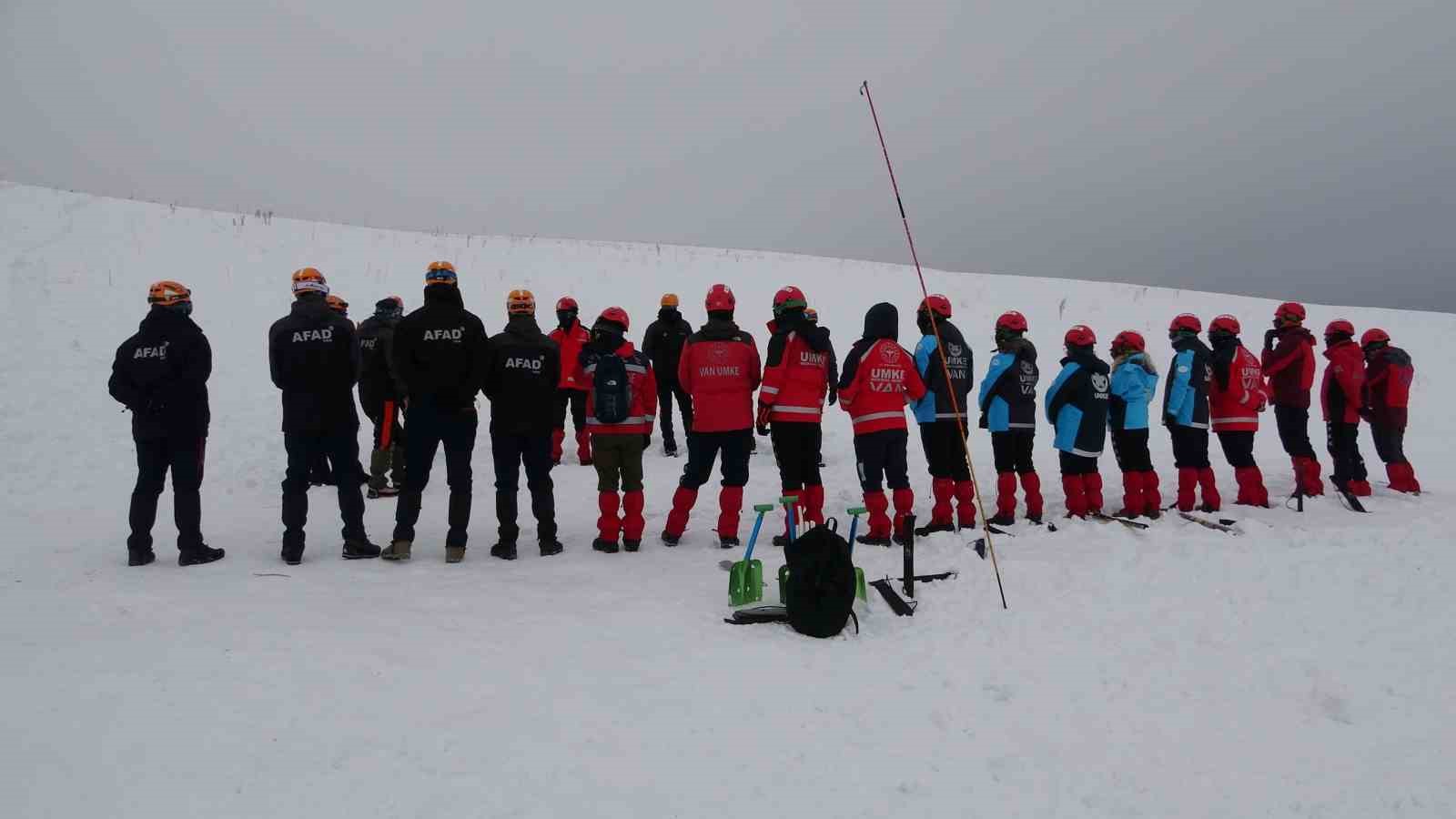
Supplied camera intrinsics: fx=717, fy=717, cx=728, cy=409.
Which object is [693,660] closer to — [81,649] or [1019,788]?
[1019,788]

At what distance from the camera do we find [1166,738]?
3254 mm

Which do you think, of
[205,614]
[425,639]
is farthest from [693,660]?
[205,614]

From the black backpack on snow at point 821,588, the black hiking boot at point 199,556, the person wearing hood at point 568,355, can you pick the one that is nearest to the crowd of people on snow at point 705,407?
the black hiking boot at point 199,556

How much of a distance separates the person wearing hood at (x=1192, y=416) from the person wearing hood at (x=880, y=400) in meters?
3.19

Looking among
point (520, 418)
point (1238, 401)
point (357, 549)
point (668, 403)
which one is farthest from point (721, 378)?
point (1238, 401)

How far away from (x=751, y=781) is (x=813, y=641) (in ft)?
4.93

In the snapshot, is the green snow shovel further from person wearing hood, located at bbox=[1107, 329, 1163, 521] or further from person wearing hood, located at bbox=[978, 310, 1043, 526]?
person wearing hood, located at bbox=[1107, 329, 1163, 521]

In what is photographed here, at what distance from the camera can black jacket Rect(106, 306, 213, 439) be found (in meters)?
5.61

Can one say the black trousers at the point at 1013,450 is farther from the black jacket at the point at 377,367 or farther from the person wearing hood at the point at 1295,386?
the black jacket at the point at 377,367

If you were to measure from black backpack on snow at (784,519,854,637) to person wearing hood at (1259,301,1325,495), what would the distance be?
272 inches

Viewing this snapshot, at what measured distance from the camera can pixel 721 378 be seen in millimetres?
6516

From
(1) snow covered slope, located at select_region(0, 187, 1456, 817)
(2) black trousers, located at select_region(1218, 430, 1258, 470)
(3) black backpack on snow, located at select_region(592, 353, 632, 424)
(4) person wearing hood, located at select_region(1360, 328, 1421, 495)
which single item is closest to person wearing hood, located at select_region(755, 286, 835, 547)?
(1) snow covered slope, located at select_region(0, 187, 1456, 817)

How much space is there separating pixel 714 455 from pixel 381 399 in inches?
174

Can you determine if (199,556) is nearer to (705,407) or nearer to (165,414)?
(165,414)
